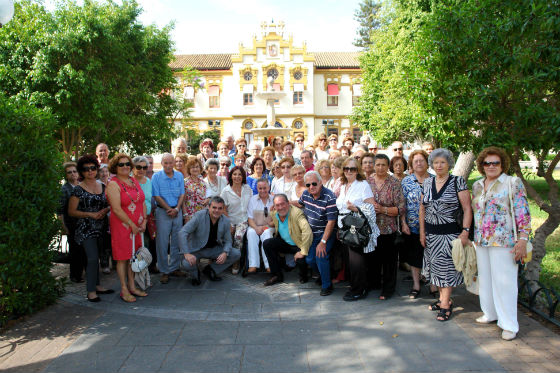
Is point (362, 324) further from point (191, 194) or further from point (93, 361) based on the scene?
point (191, 194)

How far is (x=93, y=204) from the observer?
5.80 metres

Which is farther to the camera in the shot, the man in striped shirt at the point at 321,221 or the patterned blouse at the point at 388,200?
the man in striped shirt at the point at 321,221

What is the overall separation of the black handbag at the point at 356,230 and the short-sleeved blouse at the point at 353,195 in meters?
0.17

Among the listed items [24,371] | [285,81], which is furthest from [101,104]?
[285,81]

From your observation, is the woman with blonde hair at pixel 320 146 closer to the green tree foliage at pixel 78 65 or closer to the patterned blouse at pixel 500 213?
the patterned blouse at pixel 500 213

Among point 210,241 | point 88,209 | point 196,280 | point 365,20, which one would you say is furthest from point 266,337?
point 365,20

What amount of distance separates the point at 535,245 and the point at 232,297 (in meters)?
4.21

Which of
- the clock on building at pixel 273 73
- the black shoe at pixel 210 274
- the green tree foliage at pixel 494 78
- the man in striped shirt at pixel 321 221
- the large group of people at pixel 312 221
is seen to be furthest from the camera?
the clock on building at pixel 273 73

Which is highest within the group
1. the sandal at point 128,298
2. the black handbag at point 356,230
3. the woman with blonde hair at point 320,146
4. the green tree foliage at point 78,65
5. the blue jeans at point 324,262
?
the green tree foliage at point 78,65

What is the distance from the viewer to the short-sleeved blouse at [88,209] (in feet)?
18.3

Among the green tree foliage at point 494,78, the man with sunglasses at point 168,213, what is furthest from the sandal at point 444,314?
the man with sunglasses at point 168,213

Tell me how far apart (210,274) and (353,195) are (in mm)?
2658

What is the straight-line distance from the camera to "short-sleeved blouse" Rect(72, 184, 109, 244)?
5.59 meters

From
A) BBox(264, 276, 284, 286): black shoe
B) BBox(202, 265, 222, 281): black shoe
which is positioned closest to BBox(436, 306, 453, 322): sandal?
BBox(264, 276, 284, 286): black shoe
